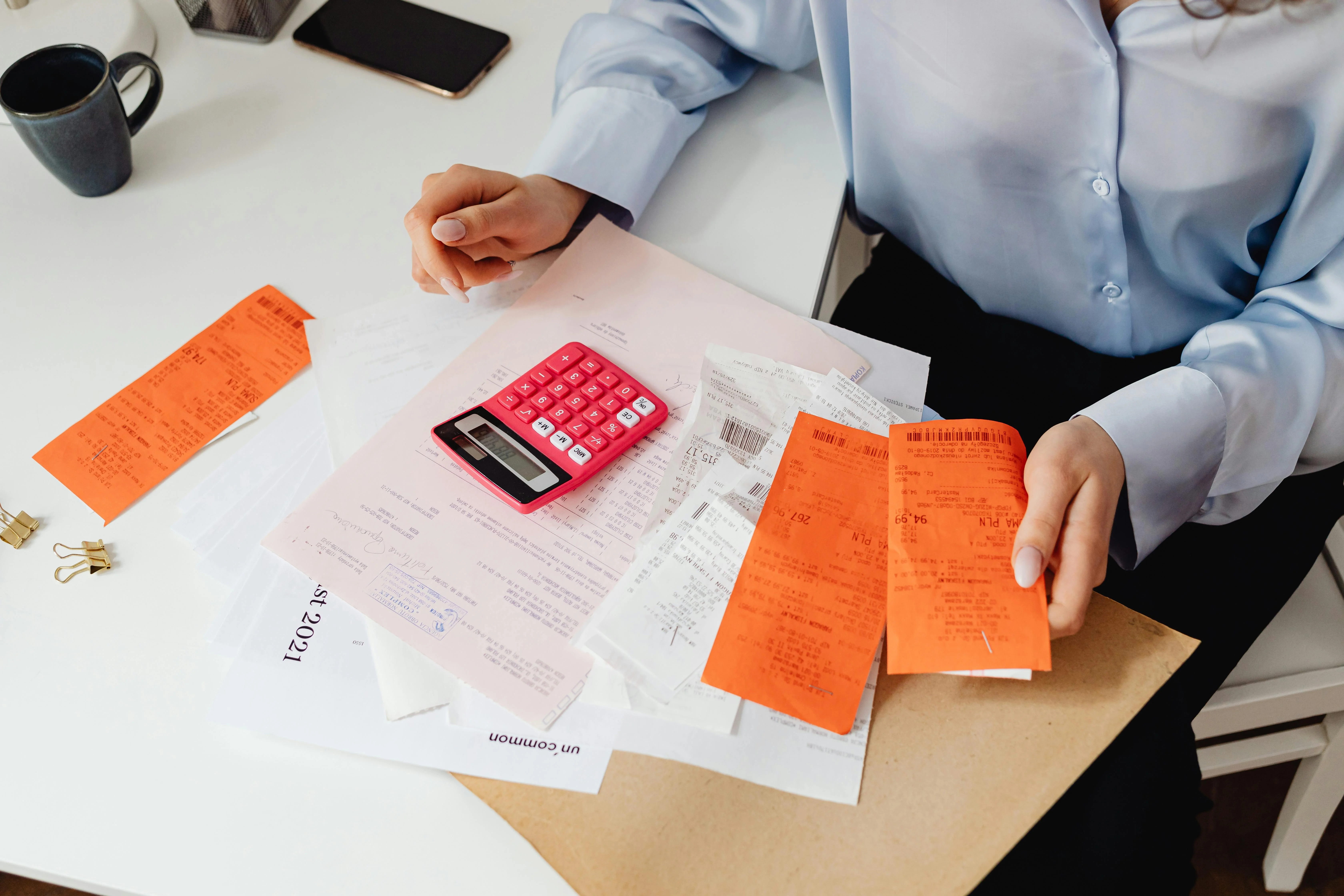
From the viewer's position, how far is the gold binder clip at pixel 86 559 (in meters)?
0.54

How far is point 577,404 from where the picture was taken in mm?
568

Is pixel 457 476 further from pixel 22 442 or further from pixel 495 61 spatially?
pixel 495 61

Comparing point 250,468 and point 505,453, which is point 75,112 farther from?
point 505,453

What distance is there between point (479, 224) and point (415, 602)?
27 centimetres

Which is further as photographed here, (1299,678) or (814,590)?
(1299,678)

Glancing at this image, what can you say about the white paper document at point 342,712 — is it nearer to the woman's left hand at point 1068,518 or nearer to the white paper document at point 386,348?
the white paper document at point 386,348

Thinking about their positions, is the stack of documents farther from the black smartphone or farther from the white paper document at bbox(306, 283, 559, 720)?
the black smartphone

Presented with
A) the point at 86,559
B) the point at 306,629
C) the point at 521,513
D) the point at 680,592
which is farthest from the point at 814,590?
the point at 86,559

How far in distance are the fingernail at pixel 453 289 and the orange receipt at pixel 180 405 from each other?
0.11 m

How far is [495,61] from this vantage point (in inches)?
32.4

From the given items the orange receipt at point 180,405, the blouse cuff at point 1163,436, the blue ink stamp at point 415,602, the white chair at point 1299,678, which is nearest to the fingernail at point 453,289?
the orange receipt at point 180,405

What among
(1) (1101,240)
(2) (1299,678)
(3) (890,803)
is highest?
(1) (1101,240)

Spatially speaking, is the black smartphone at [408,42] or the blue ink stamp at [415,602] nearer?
the blue ink stamp at [415,602]

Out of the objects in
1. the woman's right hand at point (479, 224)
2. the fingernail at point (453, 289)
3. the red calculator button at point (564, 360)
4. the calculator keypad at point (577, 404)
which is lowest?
the calculator keypad at point (577, 404)
